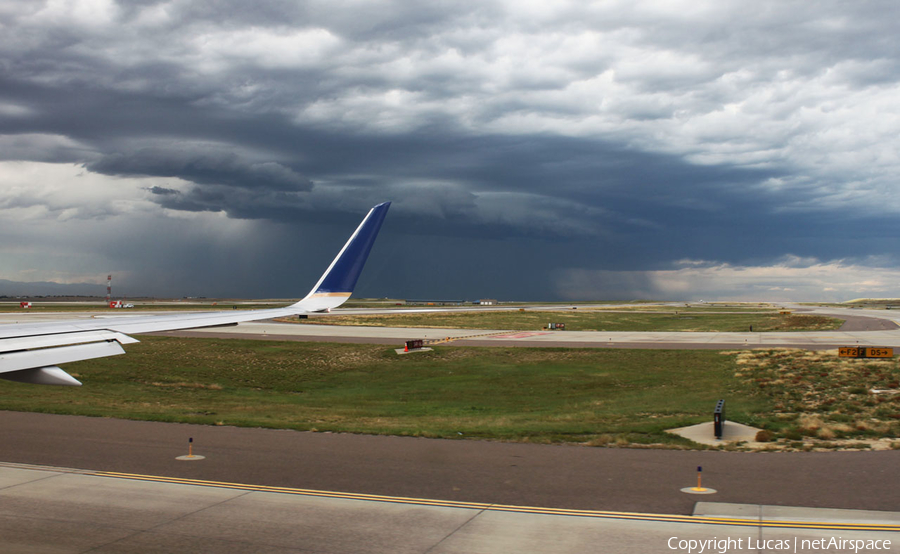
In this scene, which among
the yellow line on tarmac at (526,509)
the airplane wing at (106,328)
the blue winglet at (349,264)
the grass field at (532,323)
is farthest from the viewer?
the grass field at (532,323)

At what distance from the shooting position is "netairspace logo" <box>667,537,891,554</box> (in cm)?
1081

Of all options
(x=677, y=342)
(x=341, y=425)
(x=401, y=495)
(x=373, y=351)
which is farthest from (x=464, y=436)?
(x=677, y=342)

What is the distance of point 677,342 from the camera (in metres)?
56.5

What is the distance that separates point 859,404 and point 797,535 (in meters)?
20.9

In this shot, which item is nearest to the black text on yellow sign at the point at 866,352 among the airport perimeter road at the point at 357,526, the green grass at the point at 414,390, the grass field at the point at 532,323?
the green grass at the point at 414,390

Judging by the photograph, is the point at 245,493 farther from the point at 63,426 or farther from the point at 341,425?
the point at 63,426

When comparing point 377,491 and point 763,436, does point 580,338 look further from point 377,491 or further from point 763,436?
point 377,491

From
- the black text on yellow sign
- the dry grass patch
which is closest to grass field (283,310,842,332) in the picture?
the dry grass patch

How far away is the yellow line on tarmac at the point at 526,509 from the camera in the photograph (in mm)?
12094

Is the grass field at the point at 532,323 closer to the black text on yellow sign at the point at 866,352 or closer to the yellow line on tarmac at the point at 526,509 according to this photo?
the black text on yellow sign at the point at 866,352

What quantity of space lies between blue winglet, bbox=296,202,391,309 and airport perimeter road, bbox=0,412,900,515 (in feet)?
15.1

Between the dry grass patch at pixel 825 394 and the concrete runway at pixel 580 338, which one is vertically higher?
the concrete runway at pixel 580 338

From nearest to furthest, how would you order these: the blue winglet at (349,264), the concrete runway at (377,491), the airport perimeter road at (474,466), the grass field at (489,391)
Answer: the concrete runway at (377,491)
the airport perimeter road at (474,466)
the blue winglet at (349,264)
the grass field at (489,391)

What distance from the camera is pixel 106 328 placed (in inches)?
550
